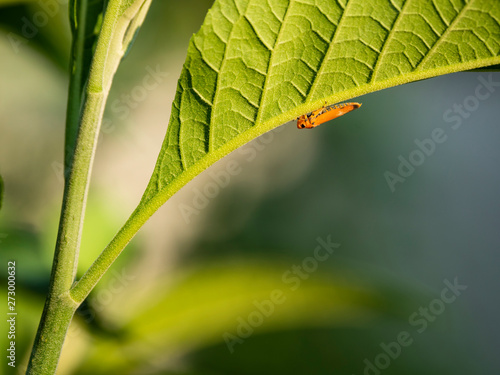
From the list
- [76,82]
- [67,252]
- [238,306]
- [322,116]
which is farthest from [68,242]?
[238,306]

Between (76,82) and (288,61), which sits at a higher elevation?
(76,82)

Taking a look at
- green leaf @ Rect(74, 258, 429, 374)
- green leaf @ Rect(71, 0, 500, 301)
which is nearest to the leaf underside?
green leaf @ Rect(71, 0, 500, 301)

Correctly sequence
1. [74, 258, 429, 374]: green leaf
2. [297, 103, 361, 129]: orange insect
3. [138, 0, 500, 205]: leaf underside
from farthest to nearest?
1. [74, 258, 429, 374]: green leaf
2. [297, 103, 361, 129]: orange insect
3. [138, 0, 500, 205]: leaf underside

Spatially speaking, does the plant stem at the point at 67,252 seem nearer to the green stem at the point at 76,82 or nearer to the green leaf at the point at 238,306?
the green stem at the point at 76,82

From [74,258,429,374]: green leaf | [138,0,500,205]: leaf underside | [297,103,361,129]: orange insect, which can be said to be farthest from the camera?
[74,258,429,374]: green leaf

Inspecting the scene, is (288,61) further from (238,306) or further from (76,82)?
(238,306)

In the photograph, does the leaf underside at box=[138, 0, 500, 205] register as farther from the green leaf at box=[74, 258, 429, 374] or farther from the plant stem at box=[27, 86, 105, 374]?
the green leaf at box=[74, 258, 429, 374]

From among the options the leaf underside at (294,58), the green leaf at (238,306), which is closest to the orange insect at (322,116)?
the leaf underside at (294,58)

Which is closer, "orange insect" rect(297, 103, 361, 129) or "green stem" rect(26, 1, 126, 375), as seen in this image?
"green stem" rect(26, 1, 126, 375)

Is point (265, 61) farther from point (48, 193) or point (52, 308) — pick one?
point (48, 193)
